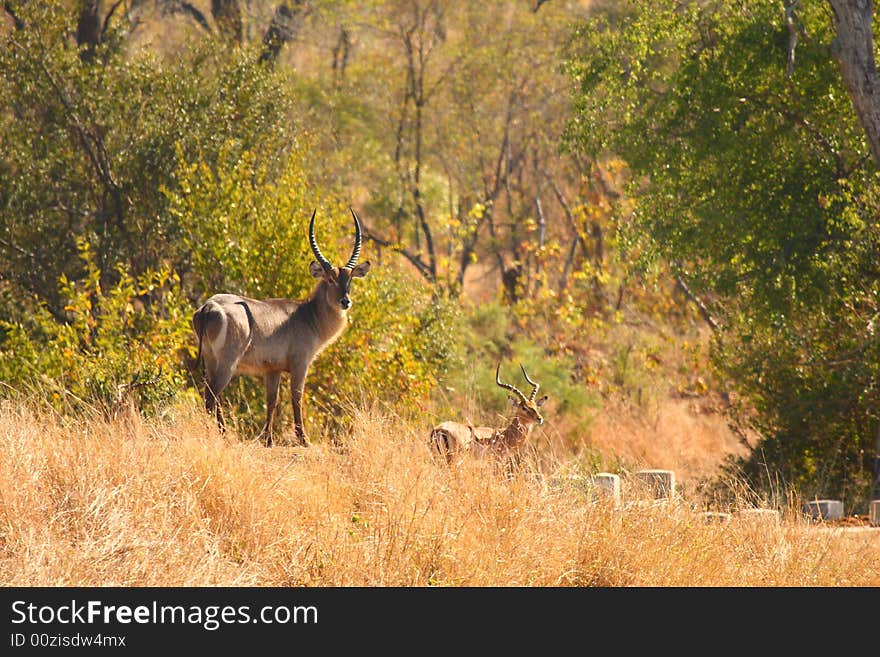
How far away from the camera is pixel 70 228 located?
682 inches

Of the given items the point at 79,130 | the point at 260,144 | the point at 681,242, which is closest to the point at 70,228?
the point at 79,130

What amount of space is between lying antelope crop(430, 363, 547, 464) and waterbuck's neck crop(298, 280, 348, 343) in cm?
172

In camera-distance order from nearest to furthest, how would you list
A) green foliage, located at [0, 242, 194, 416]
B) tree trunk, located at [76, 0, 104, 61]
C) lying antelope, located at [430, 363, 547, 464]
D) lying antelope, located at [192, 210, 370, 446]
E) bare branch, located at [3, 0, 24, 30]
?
lying antelope, located at [430, 363, 547, 464] → green foliage, located at [0, 242, 194, 416] → lying antelope, located at [192, 210, 370, 446] → bare branch, located at [3, 0, 24, 30] → tree trunk, located at [76, 0, 104, 61]

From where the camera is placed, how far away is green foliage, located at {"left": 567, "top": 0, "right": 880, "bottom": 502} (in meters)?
13.9

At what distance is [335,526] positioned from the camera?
8.05 meters

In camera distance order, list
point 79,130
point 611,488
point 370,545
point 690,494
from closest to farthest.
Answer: point 370,545 → point 611,488 → point 690,494 → point 79,130

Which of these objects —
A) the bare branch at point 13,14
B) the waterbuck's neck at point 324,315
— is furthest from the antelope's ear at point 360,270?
the bare branch at point 13,14

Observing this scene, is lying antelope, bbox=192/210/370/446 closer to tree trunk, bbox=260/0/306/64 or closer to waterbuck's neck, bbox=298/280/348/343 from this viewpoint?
waterbuck's neck, bbox=298/280/348/343

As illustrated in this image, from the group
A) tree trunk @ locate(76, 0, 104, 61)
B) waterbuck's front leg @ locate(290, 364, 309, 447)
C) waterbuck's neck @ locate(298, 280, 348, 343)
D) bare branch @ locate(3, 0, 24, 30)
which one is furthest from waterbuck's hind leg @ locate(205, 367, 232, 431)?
tree trunk @ locate(76, 0, 104, 61)

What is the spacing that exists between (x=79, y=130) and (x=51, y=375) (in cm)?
536

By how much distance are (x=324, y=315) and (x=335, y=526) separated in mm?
4703

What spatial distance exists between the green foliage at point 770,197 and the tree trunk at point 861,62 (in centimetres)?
101

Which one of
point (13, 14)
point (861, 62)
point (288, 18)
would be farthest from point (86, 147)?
point (288, 18)
